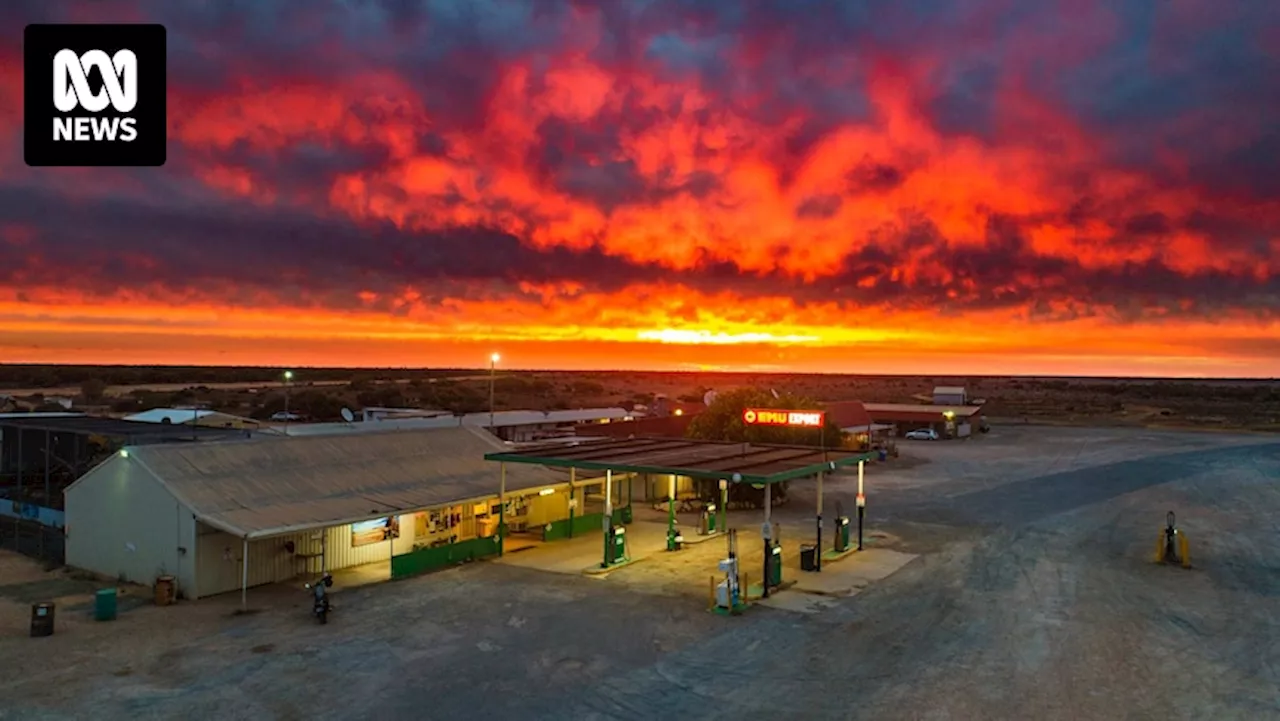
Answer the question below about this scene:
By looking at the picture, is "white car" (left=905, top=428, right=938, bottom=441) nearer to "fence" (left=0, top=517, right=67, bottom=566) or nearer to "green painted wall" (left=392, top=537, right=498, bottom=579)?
"green painted wall" (left=392, top=537, right=498, bottom=579)

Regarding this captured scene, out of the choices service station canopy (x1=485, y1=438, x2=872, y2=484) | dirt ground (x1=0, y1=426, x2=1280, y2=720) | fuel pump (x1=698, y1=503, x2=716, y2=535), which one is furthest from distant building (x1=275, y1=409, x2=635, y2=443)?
dirt ground (x1=0, y1=426, x2=1280, y2=720)

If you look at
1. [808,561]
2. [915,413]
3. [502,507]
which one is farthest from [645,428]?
[915,413]

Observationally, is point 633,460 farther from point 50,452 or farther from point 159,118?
point 50,452

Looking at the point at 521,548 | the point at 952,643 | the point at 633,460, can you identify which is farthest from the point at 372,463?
the point at 952,643

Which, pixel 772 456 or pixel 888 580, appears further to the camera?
pixel 772 456

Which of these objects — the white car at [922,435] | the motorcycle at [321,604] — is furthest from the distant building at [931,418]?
the motorcycle at [321,604]

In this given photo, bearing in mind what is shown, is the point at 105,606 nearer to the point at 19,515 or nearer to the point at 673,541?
the point at 19,515
